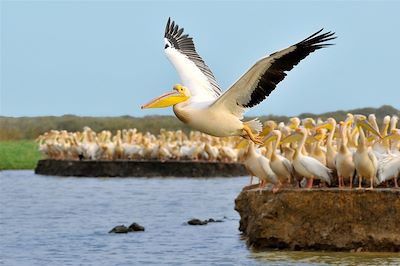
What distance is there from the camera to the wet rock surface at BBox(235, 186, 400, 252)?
14266mm

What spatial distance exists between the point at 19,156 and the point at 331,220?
31.7 meters

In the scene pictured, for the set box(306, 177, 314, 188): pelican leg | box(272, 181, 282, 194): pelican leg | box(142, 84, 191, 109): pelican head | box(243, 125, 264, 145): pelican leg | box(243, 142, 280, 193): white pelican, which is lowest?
box(272, 181, 282, 194): pelican leg

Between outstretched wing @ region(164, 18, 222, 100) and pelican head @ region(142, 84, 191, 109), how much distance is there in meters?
0.65

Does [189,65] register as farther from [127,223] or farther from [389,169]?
[127,223]

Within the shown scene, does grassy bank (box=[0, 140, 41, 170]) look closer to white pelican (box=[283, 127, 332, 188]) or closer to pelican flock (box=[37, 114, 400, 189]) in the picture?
pelican flock (box=[37, 114, 400, 189])

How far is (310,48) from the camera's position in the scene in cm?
955

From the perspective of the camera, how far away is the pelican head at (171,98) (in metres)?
9.51

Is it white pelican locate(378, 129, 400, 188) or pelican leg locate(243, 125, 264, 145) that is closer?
pelican leg locate(243, 125, 264, 145)

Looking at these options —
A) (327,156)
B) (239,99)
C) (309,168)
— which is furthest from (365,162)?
(239,99)

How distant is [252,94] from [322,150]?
23.2 ft

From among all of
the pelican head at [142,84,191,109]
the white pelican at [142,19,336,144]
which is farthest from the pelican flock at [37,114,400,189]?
the pelican head at [142,84,191,109]

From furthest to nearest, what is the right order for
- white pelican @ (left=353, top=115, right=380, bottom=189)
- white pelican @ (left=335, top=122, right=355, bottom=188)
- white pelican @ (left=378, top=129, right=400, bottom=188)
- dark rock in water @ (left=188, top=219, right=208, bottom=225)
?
dark rock in water @ (left=188, top=219, right=208, bottom=225)
white pelican @ (left=335, top=122, right=355, bottom=188)
white pelican @ (left=378, top=129, right=400, bottom=188)
white pelican @ (left=353, top=115, right=380, bottom=189)

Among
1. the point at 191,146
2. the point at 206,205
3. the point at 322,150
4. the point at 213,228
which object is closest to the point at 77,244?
the point at 213,228

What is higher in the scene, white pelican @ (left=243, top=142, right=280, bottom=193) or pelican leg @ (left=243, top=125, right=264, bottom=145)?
pelican leg @ (left=243, top=125, right=264, bottom=145)
